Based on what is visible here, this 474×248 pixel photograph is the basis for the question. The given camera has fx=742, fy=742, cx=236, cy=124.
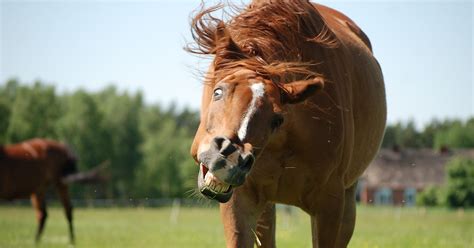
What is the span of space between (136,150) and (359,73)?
248 ft

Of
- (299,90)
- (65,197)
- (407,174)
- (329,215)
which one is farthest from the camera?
(407,174)

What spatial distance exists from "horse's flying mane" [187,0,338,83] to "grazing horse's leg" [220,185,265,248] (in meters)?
0.88

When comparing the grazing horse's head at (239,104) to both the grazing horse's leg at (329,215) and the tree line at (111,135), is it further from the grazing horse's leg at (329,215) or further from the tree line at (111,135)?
the tree line at (111,135)

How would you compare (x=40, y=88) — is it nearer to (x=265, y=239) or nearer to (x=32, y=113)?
(x=32, y=113)

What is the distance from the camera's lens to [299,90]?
4.71 m

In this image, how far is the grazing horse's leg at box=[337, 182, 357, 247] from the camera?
6.83m

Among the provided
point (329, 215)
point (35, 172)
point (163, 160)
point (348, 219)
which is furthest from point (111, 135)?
point (329, 215)

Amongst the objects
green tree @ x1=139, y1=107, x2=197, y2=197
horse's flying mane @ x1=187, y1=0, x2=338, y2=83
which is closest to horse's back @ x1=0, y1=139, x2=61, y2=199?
horse's flying mane @ x1=187, y1=0, x2=338, y2=83

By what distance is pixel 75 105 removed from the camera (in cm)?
7725

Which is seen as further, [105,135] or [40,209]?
[105,135]

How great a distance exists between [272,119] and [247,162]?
396mm

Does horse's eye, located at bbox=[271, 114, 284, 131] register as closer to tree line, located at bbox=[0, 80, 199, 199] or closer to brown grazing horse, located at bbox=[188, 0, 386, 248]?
brown grazing horse, located at bbox=[188, 0, 386, 248]

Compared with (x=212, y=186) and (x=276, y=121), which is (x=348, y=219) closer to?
(x=276, y=121)

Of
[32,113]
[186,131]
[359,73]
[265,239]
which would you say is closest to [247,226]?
[265,239]
